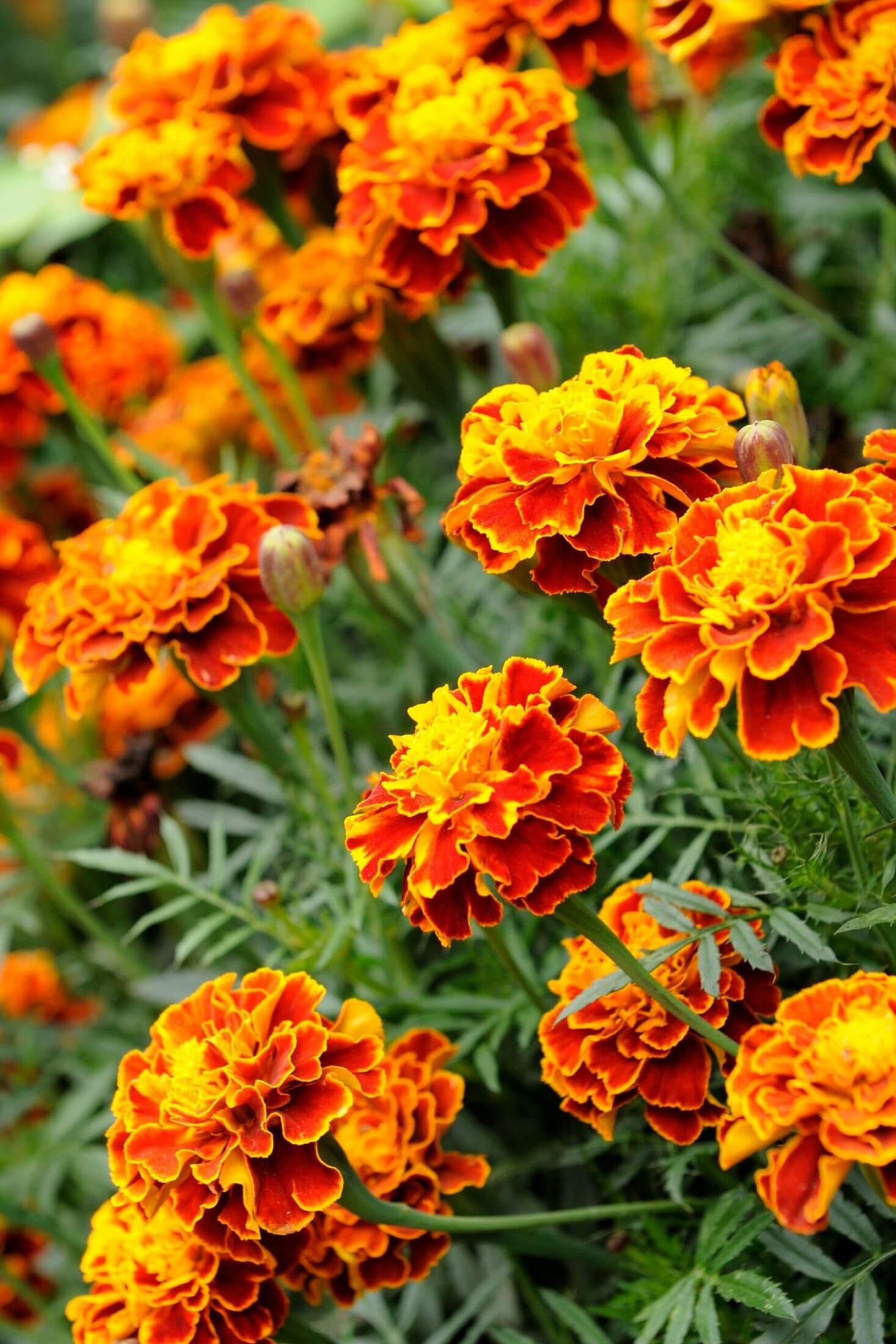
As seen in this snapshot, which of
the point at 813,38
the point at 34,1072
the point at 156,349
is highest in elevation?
the point at 813,38

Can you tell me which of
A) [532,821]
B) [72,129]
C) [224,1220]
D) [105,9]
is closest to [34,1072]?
[224,1220]

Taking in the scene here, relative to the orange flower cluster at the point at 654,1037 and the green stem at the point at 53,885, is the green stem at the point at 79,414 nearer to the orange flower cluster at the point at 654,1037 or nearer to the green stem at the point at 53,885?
the green stem at the point at 53,885

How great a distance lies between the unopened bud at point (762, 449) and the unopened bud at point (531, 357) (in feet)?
0.89

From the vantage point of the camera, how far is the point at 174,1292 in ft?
2.27

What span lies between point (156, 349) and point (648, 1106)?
3.31ft

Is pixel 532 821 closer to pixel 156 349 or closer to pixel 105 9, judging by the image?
pixel 156 349

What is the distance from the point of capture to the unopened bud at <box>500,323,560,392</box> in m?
0.91

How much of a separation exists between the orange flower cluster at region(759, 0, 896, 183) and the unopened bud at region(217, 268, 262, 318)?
0.39m

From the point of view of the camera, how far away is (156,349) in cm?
148

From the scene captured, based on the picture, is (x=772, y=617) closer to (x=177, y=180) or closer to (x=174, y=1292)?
(x=174, y=1292)

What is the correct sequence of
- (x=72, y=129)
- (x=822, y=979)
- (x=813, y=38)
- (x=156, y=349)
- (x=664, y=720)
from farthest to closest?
(x=72, y=129), (x=156, y=349), (x=813, y=38), (x=822, y=979), (x=664, y=720)

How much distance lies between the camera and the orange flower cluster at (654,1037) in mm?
673

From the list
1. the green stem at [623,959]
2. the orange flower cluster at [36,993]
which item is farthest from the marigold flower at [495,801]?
the orange flower cluster at [36,993]

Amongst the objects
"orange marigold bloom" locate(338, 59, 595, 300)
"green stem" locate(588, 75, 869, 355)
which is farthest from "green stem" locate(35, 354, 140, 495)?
"green stem" locate(588, 75, 869, 355)
